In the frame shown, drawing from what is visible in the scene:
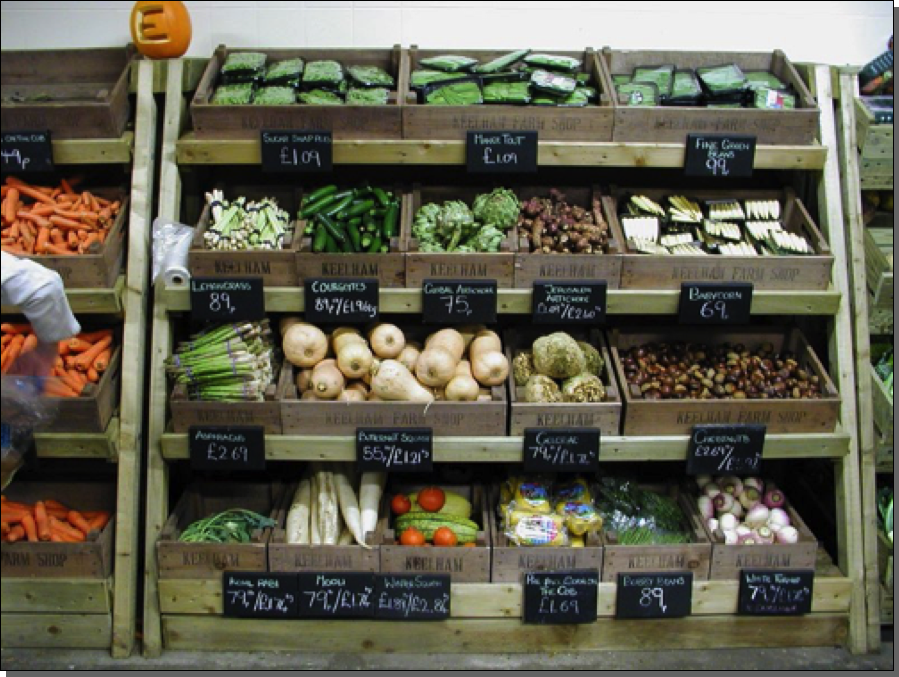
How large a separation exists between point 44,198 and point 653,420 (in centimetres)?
221

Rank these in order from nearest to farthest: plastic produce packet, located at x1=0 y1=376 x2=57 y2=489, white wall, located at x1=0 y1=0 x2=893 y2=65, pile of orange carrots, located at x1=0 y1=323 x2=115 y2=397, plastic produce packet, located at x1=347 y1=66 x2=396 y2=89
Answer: plastic produce packet, located at x1=0 y1=376 x2=57 y2=489, pile of orange carrots, located at x1=0 y1=323 x2=115 y2=397, plastic produce packet, located at x1=347 y1=66 x2=396 y2=89, white wall, located at x1=0 y1=0 x2=893 y2=65

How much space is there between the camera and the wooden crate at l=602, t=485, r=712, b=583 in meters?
3.01

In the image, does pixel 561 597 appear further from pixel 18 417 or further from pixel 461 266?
pixel 18 417

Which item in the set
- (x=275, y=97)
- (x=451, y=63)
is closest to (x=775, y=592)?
(x=451, y=63)

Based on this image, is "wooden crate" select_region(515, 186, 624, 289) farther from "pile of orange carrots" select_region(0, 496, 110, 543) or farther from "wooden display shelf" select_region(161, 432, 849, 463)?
"pile of orange carrots" select_region(0, 496, 110, 543)

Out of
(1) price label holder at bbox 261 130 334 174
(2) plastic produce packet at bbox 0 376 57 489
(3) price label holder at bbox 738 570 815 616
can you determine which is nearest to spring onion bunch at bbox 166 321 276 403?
(2) plastic produce packet at bbox 0 376 57 489

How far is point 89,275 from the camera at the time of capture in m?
2.98

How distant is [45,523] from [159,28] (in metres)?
1.72

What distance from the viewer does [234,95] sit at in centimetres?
303

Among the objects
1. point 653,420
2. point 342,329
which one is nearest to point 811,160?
point 653,420

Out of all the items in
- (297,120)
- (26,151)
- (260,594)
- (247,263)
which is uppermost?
(297,120)

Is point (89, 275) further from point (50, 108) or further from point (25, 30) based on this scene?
point (25, 30)

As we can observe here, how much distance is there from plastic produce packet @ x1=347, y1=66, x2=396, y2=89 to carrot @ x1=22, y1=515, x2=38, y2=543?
187cm

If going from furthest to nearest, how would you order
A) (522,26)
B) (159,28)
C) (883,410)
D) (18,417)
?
(522,26) < (883,410) < (159,28) < (18,417)
